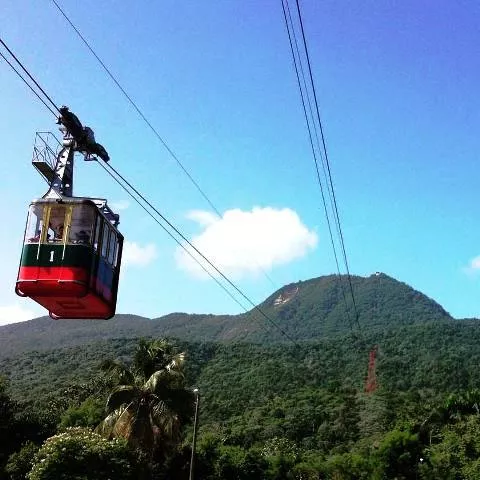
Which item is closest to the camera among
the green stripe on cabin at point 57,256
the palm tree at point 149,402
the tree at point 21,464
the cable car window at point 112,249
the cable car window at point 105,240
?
the green stripe on cabin at point 57,256

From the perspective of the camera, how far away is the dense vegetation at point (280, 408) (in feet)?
117

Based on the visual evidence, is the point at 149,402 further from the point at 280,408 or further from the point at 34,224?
the point at 280,408

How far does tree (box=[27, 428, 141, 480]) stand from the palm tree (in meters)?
0.93

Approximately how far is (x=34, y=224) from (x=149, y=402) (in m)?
18.2

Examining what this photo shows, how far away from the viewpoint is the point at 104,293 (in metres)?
16.3

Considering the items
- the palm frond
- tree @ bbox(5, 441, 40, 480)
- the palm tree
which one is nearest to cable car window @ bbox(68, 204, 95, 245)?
the palm tree

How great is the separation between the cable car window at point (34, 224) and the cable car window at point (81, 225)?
0.91m

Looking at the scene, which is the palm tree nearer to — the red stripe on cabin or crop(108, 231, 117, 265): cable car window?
crop(108, 231, 117, 265): cable car window

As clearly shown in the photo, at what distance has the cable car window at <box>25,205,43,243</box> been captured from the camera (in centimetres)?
1541

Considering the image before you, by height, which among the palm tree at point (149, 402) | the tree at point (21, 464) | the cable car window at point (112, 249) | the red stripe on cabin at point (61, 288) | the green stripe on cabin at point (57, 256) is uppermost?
the cable car window at point (112, 249)

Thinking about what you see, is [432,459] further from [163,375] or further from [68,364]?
[68,364]

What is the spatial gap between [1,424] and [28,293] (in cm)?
3924

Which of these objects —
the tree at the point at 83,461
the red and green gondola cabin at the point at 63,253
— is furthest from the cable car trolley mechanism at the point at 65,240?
the tree at the point at 83,461

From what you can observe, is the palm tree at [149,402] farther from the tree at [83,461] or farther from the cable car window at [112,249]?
the cable car window at [112,249]
